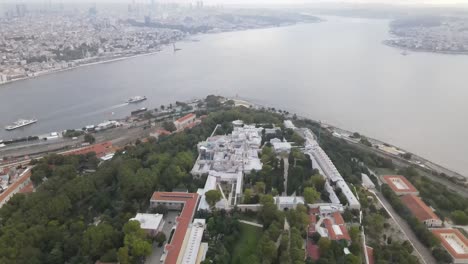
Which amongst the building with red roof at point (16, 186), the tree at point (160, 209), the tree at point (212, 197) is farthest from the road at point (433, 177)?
the building with red roof at point (16, 186)

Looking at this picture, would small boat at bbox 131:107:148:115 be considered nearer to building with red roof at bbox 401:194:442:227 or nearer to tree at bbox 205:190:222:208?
tree at bbox 205:190:222:208

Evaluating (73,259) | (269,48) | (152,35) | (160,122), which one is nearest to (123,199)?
(73,259)

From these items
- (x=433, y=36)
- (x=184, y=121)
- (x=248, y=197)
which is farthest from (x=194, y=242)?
(x=433, y=36)

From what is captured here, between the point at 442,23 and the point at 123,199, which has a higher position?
the point at 442,23

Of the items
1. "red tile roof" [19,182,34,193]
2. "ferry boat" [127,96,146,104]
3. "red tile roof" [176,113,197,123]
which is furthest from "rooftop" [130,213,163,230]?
"ferry boat" [127,96,146,104]

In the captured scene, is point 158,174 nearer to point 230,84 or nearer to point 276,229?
point 276,229

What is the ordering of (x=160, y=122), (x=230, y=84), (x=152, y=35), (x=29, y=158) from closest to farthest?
(x=29, y=158) < (x=160, y=122) < (x=230, y=84) < (x=152, y=35)
